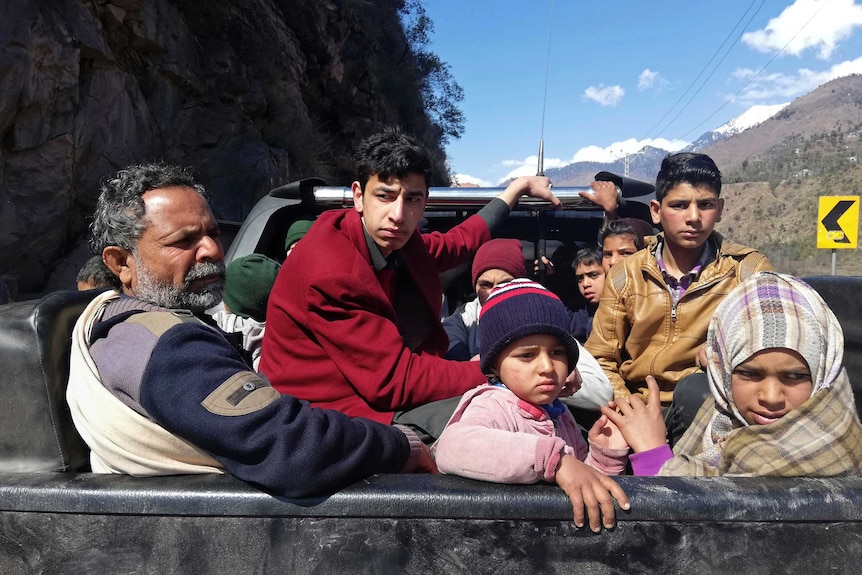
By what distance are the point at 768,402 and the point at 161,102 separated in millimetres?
12873

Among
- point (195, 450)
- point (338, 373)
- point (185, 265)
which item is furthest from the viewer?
point (338, 373)

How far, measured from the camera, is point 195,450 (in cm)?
135

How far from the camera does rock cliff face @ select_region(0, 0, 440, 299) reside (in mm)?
8203

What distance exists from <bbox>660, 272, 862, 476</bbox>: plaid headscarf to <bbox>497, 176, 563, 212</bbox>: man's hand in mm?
1636

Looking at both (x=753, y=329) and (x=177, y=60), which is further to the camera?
(x=177, y=60)

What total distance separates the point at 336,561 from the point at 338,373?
1.03 meters

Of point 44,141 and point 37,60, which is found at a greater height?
point 37,60

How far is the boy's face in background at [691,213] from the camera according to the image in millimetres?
2719

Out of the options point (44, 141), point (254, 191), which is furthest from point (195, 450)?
point (254, 191)

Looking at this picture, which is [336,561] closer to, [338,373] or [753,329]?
[338,373]

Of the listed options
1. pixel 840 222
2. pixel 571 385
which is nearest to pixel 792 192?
pixel 840 222

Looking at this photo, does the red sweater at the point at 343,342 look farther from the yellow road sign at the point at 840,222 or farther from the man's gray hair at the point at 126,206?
the yellow road sign at the point at 840,222

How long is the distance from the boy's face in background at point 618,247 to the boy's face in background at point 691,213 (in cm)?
58

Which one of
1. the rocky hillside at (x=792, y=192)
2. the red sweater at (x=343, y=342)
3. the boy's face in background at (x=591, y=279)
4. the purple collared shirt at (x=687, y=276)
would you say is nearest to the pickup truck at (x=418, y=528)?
the red sweater at (x=343, y=342)
